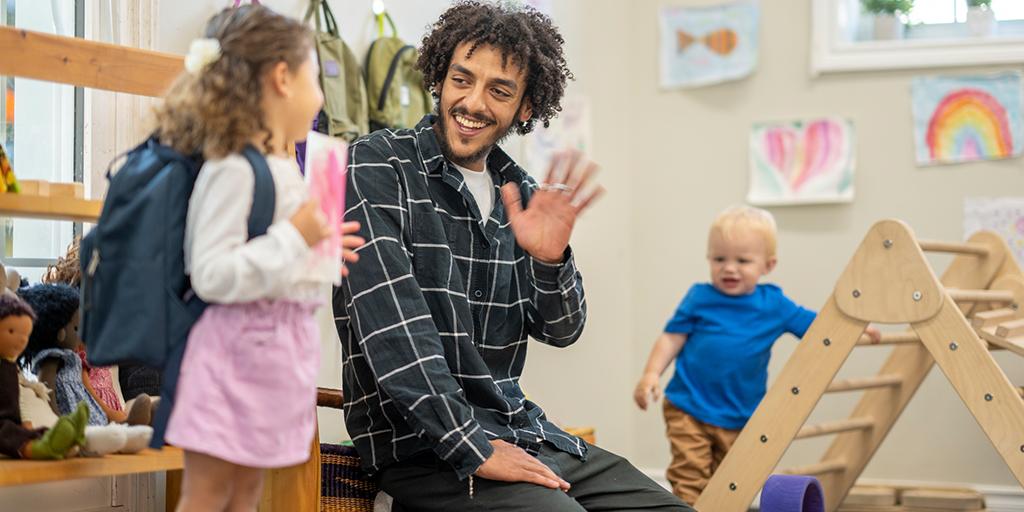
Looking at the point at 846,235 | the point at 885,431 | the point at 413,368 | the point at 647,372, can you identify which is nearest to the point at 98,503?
the point at 413,368

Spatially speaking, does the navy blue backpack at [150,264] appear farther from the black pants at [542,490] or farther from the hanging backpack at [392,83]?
the hanging backpack at [392,83]

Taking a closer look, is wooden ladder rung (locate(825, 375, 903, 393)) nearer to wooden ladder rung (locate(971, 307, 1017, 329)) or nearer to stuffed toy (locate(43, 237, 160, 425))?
wooden ladder rung (locate(971, 307, 1017, 329))

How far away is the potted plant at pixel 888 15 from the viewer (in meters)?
3.71

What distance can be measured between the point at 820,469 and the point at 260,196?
7.56 feet

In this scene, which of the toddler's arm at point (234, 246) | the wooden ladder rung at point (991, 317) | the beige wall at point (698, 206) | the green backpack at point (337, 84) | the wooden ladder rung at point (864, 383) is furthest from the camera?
the beige wall at point (698, 206)

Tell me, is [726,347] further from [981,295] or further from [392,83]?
[392,83]

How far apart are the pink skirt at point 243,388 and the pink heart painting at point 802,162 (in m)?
2.70

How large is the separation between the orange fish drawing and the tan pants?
4.11 ft

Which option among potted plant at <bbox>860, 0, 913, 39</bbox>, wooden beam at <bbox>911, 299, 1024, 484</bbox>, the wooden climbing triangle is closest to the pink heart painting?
potted plant at <bbox>860, 0, 913, 39</bbox>

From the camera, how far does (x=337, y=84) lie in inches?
105

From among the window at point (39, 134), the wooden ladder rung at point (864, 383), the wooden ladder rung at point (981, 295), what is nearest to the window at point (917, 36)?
the wooden ladder rung at point (981, 295)

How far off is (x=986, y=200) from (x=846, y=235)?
41 centimetres

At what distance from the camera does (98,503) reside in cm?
218

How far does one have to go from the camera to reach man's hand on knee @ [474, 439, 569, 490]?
6.22 ft
